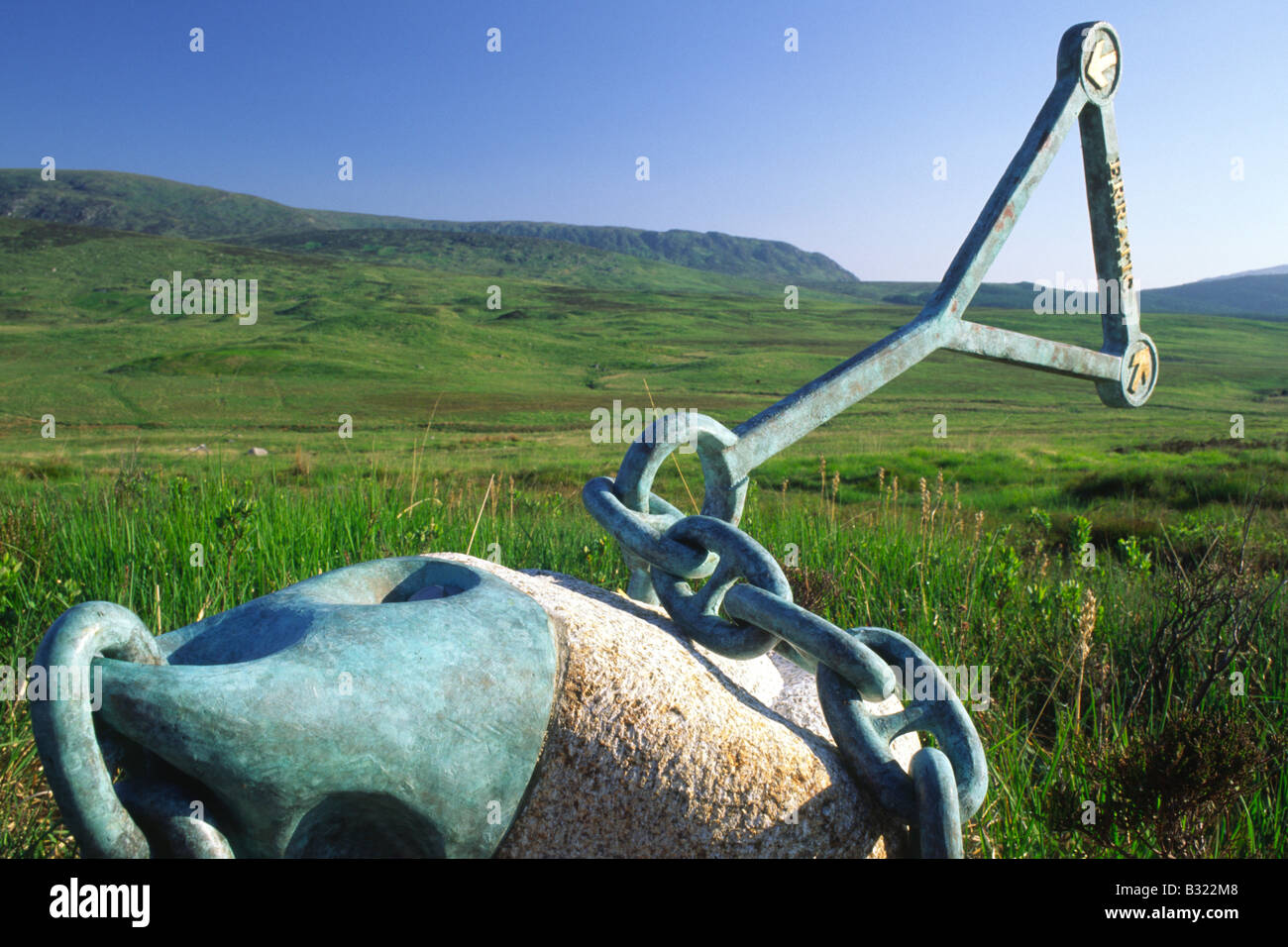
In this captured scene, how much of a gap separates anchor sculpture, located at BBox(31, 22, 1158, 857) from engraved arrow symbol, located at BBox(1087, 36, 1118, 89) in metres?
0.81

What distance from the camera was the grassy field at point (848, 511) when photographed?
289 centimetres

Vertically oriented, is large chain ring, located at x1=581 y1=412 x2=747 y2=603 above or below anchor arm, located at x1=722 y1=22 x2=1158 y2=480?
below

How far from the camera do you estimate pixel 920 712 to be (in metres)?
1.63

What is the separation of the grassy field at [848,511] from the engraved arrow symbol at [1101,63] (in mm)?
1619

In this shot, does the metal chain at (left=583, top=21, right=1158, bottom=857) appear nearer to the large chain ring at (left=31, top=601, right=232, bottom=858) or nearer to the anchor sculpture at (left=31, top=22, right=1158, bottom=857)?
the anchor sculpture at (left=31, top=22, right=1158, bottom=857)

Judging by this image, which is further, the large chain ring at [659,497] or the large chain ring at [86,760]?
the large chain ring at [659,497]

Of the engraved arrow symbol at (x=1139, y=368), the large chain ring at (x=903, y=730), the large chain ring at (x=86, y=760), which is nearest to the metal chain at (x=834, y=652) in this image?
the large chain ring at (x=903, y=730)

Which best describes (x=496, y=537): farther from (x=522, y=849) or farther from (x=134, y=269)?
(x=134, y=269)

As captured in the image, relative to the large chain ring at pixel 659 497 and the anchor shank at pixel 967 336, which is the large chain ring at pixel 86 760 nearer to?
the large chain ring at pixel 659 497

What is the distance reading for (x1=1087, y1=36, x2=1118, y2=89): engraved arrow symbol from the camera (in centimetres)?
227

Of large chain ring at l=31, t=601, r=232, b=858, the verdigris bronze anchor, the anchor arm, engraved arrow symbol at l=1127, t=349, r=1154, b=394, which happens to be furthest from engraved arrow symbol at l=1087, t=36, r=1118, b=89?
large chain ring at l=31, t=601, r=232, b=858

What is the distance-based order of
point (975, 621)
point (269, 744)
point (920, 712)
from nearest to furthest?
point (269, 744)
point (920, 712)
point (975, 621)
